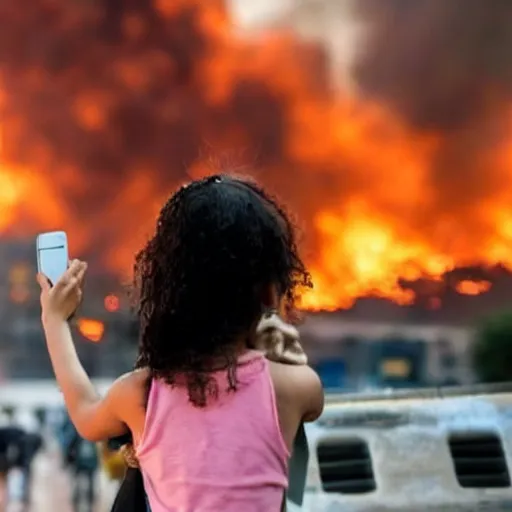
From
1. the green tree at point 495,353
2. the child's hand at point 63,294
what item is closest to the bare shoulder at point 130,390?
the child's hand at point 63,294

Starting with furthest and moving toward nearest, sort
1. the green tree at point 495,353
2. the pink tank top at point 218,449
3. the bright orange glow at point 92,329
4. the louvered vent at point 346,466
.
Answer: the green tree at point 495,353
the louvered vent at point 346,466
the bright orange glow at point 92,329
the pink tank top at point 218,449

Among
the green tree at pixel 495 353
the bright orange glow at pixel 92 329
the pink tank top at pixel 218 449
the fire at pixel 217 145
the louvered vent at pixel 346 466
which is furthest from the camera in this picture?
the green tree at pixel 495 353

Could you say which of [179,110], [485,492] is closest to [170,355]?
[485,492]

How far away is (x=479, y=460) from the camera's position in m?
3.19

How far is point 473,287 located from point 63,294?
293cm

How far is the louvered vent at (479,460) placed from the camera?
10.3 ft

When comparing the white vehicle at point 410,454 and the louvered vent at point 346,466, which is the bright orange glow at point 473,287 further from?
the louvered vent at point 346,466

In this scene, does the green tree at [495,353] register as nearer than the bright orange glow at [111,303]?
No

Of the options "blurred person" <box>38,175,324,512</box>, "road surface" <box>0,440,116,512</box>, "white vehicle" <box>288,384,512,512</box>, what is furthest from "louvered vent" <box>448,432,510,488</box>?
"blurred person" <box>38,175,324,512</box>

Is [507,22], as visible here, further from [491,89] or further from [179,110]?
[179,110]

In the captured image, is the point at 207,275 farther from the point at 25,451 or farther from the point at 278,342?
the point at 25,451

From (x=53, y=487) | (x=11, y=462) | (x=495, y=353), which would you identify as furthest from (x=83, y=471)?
(x=495, y=353)

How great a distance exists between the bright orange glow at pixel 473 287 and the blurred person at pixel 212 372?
2839mm

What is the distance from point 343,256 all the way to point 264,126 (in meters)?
0.61
